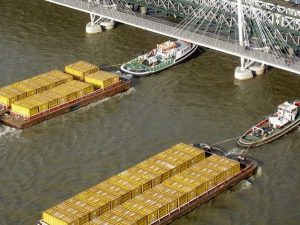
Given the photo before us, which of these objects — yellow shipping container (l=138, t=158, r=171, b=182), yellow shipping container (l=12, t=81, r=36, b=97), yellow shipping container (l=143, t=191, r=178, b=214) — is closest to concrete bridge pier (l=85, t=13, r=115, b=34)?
yellow shipping container (l=12, t=81, r=36, b=97)

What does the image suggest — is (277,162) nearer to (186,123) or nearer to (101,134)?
(186,123)

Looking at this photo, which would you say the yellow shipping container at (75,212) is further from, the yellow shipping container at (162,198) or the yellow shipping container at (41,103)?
the yellow shipping container at (41,103)

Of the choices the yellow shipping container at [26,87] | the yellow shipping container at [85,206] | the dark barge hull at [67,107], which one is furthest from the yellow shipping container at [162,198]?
the yellow shipping container at [26,87]

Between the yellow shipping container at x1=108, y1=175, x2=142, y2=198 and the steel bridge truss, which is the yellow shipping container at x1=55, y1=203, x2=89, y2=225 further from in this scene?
the steel bridge truss

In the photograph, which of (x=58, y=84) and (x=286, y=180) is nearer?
(x=286, y=180)

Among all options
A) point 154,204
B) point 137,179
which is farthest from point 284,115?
point 154,204

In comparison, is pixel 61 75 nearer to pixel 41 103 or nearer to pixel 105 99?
pixel 105 99

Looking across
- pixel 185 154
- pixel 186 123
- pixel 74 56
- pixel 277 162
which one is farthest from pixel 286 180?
pixel 74 56
